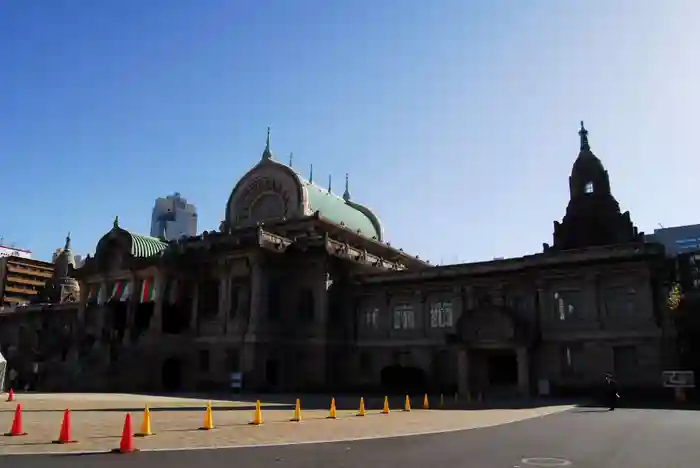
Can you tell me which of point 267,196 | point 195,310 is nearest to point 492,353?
point 195,310

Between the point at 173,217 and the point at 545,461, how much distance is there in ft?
616

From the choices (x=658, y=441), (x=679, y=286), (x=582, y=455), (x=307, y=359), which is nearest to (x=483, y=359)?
(x=307, y=359)

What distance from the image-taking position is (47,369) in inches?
1908

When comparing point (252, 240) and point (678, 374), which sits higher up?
point (252, 240)

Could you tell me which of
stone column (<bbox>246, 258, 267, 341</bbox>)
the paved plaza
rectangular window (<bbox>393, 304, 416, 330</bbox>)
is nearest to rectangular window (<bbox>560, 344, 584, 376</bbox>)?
rectangular window (<bbox>393, 304, 416, 330</bbox>)

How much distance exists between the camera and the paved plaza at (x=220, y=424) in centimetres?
1562

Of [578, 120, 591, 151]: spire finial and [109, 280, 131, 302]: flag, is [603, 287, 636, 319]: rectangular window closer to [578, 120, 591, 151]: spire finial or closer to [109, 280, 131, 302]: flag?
[578, 120, 591, 151]: spire finial

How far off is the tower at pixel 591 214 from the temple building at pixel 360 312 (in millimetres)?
139

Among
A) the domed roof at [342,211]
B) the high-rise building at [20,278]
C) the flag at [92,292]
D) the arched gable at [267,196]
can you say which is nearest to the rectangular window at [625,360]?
the domed roof at [342,211]

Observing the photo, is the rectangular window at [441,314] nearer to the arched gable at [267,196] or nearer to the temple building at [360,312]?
the temple building at [360,312]

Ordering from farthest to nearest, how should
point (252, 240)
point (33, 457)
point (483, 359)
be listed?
point (252, 240), point (483, 359), point (33, 457)

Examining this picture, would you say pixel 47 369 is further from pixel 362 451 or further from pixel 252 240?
pixel 362 451

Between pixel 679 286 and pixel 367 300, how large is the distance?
27.8 meters

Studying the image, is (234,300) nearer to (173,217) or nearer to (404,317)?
(404,317)
